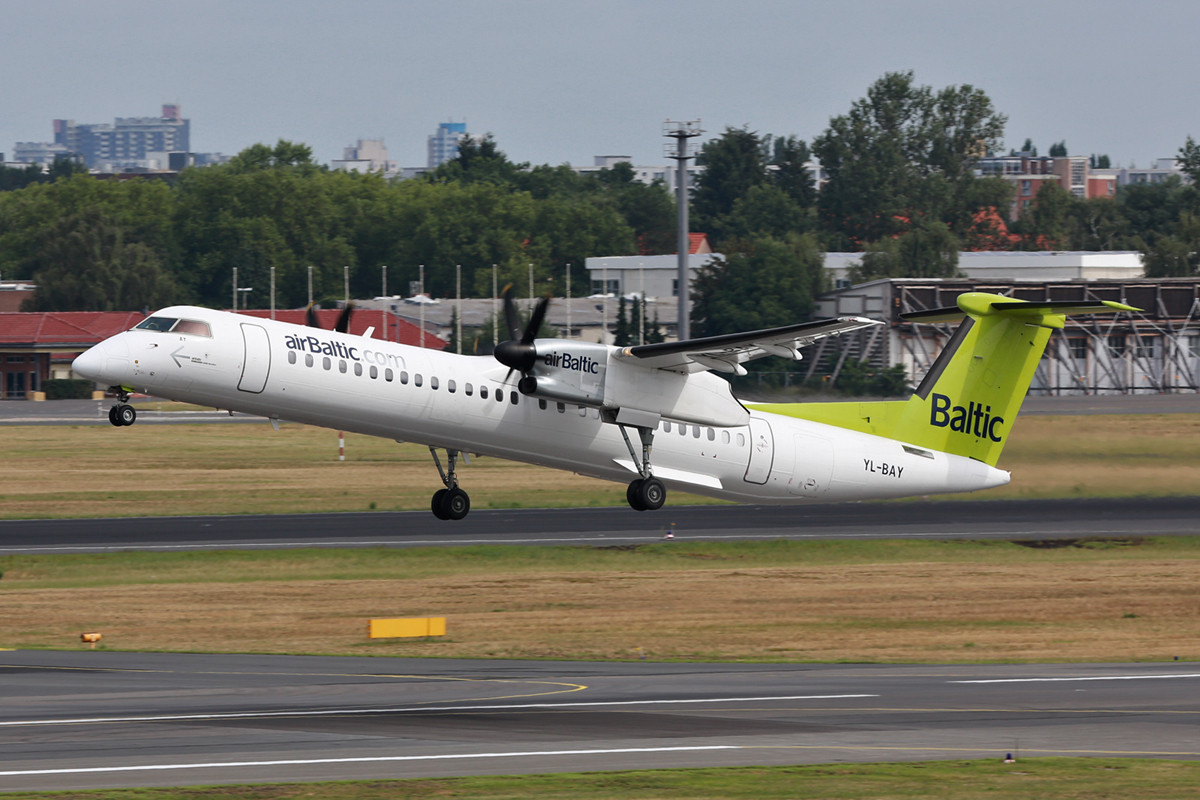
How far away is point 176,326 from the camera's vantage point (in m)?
24.7

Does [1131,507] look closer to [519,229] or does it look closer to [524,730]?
[524,730]

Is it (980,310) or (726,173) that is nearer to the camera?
(980,310)

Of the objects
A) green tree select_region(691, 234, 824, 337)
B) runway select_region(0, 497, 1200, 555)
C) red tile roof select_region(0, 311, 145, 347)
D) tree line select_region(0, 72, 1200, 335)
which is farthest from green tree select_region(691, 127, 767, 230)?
runway select_region(0, 497, 1200, 555)

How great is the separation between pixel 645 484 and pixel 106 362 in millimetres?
10657

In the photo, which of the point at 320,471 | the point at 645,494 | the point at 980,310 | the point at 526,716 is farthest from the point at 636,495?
the point at 320,471

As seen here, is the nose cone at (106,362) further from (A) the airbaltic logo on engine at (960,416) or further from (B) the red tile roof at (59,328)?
(B) the red tile roof at (59,328)

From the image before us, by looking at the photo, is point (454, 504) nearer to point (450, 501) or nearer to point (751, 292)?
point (450, 501)

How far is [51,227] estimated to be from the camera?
12338 centimetres

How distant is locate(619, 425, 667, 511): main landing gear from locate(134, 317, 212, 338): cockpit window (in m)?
8.47

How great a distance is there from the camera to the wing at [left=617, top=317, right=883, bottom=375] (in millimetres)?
26247

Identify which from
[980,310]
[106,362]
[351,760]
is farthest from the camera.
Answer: [980,310]

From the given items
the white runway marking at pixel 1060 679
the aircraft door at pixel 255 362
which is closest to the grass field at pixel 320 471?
the white runway marking at pixel 1060 679

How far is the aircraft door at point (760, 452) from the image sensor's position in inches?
1187

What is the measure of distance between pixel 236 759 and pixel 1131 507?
135 feet
